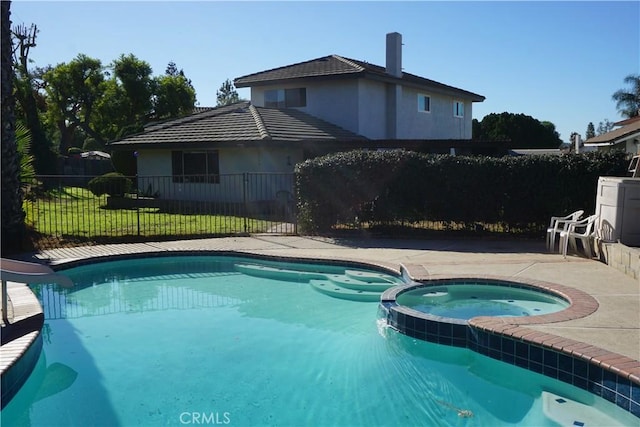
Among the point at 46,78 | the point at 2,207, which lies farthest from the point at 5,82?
the point at 46,78

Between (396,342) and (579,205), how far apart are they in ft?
25.9

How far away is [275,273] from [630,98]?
52.4m

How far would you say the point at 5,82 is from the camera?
12.0 m

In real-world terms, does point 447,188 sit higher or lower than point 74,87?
lower

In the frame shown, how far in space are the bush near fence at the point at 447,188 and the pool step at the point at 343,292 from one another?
4.51 metres

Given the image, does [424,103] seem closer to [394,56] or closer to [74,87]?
[394,56]

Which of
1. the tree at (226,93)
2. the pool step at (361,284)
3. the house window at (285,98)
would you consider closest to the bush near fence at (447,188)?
the pool step at (361,284)

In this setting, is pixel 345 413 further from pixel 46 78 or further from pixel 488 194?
pixel 46 78

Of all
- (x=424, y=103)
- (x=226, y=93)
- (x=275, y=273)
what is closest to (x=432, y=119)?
(x=424, y=103)

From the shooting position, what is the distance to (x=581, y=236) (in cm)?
1005

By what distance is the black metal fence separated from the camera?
48.5 feet

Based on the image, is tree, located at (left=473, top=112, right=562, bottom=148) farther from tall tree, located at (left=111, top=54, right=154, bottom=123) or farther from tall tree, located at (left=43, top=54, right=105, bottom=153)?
tall tree, located at (left=43, top=54, right=105, bottom=153)

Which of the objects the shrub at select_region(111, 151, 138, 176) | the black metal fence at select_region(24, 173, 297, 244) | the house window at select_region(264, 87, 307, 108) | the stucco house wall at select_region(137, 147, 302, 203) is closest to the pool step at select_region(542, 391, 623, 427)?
the black metal fence at select_region(24, 173, 297, 244)

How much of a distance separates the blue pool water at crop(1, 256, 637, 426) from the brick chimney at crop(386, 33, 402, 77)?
20641 millimetres
